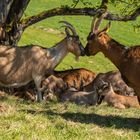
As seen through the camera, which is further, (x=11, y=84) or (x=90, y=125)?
(x=11, y=84)

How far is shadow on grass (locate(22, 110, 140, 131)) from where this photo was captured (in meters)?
12.8

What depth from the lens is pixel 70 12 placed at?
18828 mm

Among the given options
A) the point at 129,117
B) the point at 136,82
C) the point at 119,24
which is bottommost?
the point at 119,24

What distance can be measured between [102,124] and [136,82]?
4.22 ft

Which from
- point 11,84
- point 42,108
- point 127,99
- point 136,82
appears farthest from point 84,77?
point 136,82

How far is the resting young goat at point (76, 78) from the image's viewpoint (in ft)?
72.1

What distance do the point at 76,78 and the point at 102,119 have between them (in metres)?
8.80

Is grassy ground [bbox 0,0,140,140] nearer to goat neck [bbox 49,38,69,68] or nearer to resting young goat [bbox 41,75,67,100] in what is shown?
goat neck [bbox 49,38,69,68]

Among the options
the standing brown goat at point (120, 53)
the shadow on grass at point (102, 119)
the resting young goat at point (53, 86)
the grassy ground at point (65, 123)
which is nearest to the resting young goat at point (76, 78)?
the resting young goat at point (53, 86)

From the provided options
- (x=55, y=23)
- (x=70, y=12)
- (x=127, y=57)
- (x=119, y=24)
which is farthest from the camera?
(x=119, y=24)

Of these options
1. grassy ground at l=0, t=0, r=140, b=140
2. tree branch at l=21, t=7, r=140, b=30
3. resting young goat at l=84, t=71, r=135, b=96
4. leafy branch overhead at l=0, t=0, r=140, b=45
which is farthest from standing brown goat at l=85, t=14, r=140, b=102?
resting young goat at l=84, t=71, r=135, b=96

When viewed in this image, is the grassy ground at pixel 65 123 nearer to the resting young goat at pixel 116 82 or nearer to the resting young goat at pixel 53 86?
the resting young goat at pixel 53 86

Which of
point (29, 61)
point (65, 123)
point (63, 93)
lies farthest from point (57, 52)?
point (65, 123)

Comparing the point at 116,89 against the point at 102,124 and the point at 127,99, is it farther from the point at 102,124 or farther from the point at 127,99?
the point at 102,124
